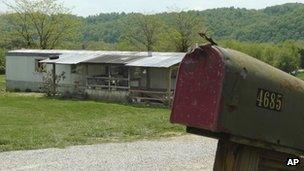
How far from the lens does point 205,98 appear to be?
3.43 m

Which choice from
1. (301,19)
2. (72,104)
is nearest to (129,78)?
(72,104)

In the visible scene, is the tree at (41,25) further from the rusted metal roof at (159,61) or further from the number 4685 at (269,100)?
the number 4685 at (269,100)

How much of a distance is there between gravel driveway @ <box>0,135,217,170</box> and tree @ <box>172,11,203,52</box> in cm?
4709

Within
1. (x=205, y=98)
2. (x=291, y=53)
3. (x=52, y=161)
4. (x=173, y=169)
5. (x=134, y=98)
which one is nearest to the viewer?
(x=205, y=98)

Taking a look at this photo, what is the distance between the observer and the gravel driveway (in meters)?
11.7

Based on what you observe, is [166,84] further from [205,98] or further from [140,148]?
[205,98]

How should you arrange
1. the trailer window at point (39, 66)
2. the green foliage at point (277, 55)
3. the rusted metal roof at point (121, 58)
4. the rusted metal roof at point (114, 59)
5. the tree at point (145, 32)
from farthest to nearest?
1. the green foliage at point (277, 55)
2. the tree at point (145, 32)
3. the trailer window at point (39, 66)
4. the rusted metal roof at point (114, 59)
5. the rusted metal roof at point (121, 58)

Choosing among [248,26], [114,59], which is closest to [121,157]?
[114,59]

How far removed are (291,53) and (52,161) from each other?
66213 mm

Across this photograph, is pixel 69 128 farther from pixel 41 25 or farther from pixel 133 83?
pixel 41 25

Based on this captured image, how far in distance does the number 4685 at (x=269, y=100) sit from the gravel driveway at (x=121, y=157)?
318 inches

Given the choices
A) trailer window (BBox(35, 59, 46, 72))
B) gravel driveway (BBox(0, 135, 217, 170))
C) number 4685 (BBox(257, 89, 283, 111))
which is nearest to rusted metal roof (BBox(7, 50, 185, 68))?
trailer window (BBox(35, 59, 46, 72))

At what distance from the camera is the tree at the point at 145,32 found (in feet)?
230

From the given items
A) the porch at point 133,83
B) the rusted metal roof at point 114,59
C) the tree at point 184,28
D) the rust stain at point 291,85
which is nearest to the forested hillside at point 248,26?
the tree at point 184,28
